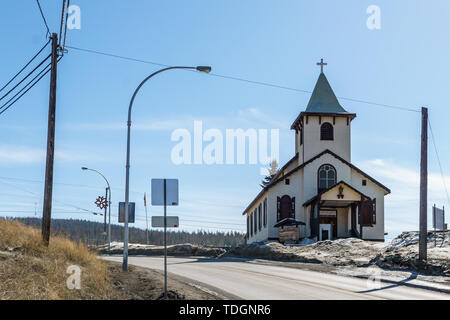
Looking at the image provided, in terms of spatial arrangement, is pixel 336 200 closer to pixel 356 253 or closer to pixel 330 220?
pixel 330 220

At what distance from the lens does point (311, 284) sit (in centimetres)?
1852

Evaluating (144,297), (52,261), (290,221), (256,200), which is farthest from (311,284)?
(256,200)

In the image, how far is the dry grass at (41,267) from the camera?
12688 millimetres

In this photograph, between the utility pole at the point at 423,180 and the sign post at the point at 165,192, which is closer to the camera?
the sign post at the point at 165,192

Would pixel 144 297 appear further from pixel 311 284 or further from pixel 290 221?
pixel 290 221

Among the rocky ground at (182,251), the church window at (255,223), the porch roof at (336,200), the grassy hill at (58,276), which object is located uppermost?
the porch roof at (336,200)

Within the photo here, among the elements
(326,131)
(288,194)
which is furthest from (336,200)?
(326,131)

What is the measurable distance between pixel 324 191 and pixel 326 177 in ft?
13.6

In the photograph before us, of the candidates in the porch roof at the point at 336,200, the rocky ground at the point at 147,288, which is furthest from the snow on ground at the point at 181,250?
the rocky ground at the point at 147,288

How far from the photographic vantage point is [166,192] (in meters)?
15.3

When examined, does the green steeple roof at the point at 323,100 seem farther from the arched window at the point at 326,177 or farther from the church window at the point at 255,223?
the church window at the point at 255,223

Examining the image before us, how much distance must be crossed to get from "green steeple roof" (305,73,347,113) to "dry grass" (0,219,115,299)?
35.9 metres
